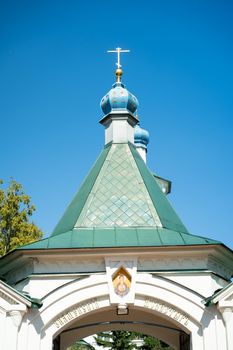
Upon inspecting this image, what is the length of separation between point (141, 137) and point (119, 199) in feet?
37.3

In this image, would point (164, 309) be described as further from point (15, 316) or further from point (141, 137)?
point (141, 137)

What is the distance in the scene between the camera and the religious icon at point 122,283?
9078 mm

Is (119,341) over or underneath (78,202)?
over

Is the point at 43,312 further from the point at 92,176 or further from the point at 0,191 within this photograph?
the point at 0,191

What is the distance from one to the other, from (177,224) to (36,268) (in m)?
2.84

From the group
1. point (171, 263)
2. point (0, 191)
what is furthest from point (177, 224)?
point (0, 191)

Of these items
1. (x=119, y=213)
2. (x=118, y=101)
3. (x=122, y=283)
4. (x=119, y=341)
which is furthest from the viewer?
(x=119, y=341)

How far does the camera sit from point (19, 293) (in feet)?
28.5

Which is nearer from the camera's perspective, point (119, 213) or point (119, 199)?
point (119, 213)

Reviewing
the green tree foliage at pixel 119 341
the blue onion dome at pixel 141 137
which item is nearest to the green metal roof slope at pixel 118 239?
the blue onion dome at pixel 141 137

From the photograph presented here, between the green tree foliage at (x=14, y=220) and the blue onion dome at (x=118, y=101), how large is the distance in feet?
22.4

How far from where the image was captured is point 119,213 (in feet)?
34.0

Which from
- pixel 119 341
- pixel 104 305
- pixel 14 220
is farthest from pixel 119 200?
pixel 119 341

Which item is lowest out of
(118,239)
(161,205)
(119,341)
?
(118,239)
